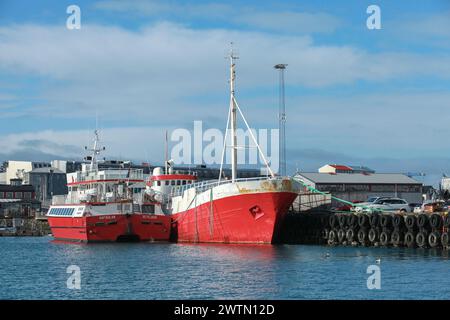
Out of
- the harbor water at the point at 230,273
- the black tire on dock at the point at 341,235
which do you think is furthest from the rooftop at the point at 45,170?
the black tire on dock at the point at 341,235

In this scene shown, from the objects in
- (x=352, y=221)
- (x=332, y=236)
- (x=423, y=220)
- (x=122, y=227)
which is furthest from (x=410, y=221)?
(x=122, y=227)

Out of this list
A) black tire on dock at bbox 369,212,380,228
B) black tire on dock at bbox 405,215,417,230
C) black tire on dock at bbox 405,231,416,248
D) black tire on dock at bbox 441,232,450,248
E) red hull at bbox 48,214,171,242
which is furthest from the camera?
red hull at bbox 48,214,171,242

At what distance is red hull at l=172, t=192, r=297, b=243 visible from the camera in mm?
59844

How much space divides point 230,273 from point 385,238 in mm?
19703

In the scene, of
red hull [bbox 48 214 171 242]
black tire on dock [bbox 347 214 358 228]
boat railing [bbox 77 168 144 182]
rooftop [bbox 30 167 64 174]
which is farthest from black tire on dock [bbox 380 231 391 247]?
rooftop [bbox 30 167 64 174]

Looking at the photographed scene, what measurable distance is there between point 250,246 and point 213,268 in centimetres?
1465

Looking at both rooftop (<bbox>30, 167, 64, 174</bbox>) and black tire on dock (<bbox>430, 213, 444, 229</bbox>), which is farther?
rooftop (<bbox>30, 167, 64, 174</bbox>)

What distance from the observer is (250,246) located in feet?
197

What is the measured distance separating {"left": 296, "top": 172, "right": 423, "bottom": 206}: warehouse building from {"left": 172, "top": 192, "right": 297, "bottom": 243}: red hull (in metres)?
33.5

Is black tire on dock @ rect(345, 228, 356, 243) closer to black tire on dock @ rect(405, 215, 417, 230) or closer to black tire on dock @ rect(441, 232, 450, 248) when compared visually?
black tire on dock @ rect(405, 215, 417, 230)

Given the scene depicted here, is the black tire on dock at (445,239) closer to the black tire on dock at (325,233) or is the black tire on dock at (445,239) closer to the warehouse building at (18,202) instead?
the black tire on dock at (325,233)

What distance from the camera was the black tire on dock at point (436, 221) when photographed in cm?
5472

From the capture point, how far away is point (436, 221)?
54781mm
